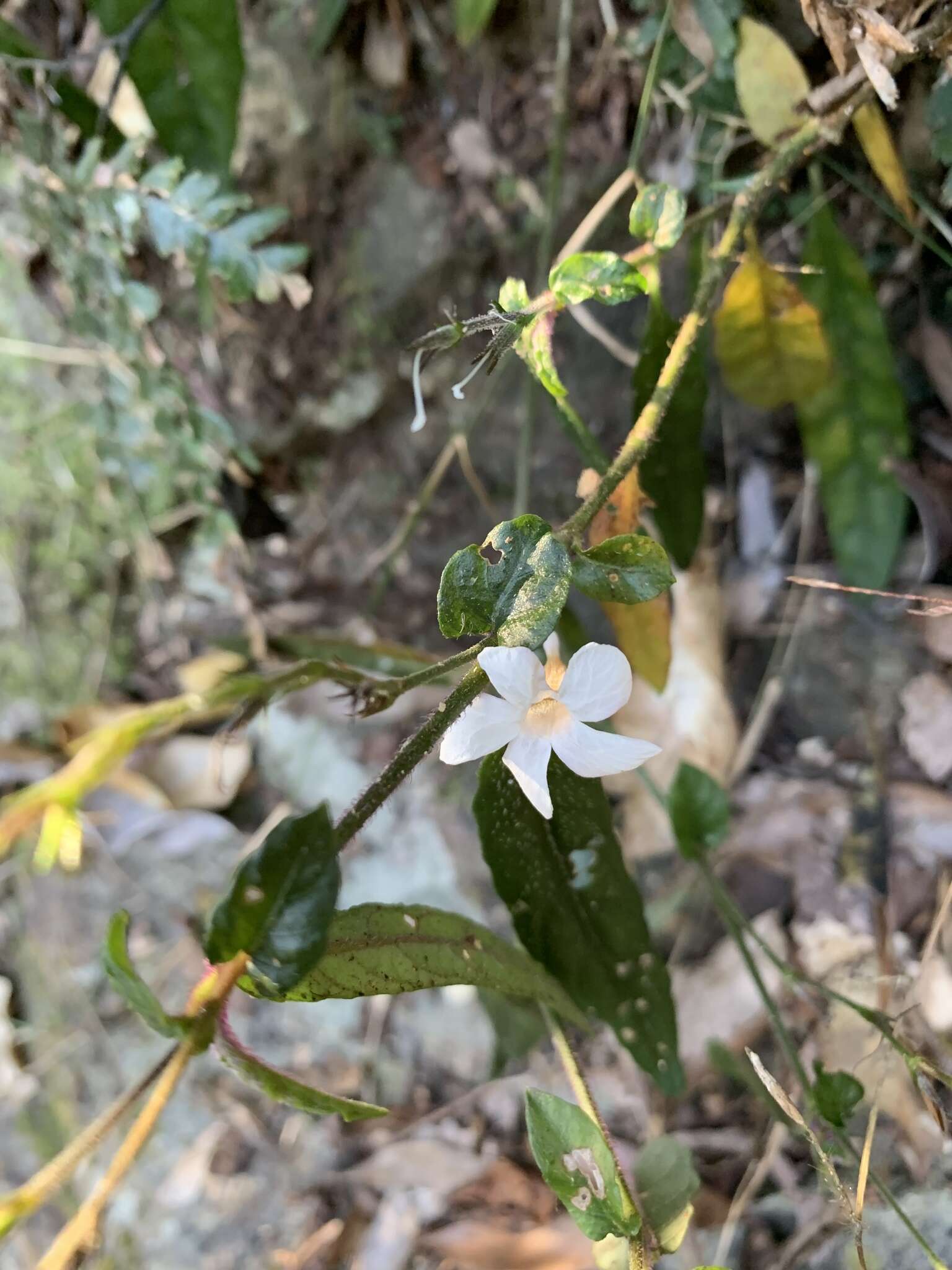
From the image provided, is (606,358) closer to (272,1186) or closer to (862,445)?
(862,445)

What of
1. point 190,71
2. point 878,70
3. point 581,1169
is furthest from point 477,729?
point 190,71

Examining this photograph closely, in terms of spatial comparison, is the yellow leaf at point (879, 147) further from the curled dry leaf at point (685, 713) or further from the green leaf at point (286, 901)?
the green leaf at point (286, 901)

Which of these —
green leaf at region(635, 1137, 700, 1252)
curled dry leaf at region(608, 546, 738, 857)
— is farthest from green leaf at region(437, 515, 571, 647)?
curled dry leaf at region(608, 546, 738, 857)

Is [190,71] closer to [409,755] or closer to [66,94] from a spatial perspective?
[66,94]

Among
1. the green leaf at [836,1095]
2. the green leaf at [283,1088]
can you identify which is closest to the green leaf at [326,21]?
the green leaf at [283,1088]

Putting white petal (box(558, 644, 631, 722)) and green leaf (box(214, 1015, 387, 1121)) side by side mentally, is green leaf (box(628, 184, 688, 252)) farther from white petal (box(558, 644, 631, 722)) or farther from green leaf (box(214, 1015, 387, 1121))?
green leaf (box(214, 1015, 387, 1121))


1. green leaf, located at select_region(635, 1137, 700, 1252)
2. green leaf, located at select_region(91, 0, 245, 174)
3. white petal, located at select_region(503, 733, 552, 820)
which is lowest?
green leaf, located at select_region(635, 1137, 700, 1252)
